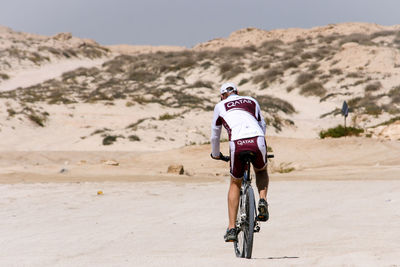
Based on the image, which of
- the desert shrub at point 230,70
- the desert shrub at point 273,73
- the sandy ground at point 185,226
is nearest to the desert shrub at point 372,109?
the desert shrub at point 273,73

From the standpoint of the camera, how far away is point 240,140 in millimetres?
4262

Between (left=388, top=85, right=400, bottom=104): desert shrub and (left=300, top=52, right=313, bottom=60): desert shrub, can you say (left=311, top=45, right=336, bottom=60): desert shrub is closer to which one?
(left=300, top=52, right=313, bottom=60): desert shrub

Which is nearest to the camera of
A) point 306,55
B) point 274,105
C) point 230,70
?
point 274,105

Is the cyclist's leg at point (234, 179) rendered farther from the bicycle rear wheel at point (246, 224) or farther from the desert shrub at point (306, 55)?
the desert shrub at point (306, 55)

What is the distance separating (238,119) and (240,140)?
0.69ft

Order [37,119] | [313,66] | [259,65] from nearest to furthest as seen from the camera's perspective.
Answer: [37,119]
[313,66]
[259,65]

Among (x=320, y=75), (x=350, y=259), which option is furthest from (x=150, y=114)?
(x=350, y=259)

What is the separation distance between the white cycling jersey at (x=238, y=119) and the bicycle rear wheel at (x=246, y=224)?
491 millimetres

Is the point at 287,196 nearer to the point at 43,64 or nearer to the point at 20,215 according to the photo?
the point at 20,215

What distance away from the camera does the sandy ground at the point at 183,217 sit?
14.2ft

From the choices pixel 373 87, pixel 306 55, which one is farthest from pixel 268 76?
pixel 373 87

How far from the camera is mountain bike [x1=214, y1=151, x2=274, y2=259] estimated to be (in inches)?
163

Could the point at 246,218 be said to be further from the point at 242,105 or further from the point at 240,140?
Result: the point at 242,105

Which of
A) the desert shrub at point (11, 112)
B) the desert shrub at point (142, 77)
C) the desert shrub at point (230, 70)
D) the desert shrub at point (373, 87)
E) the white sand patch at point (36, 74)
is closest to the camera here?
the desert shrub at point (11, 112)
